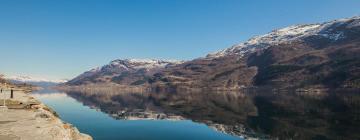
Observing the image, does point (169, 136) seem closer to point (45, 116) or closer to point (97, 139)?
point (97, 139)

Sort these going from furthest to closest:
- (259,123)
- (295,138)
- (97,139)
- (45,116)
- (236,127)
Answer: (259,123)
(236,127)
(295,138)
(97,139)
(45,116)

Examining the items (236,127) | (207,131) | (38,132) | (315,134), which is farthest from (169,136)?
(38,132)

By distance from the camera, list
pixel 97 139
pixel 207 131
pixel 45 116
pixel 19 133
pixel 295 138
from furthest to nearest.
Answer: pixel 207 131
pixel 295 138
pixel 97 139
pixel 45 116
pixel 19 133

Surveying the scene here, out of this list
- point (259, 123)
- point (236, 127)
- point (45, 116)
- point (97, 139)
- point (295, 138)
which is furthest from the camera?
point (259, 123)

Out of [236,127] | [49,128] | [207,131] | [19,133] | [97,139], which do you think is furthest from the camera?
[236,127]

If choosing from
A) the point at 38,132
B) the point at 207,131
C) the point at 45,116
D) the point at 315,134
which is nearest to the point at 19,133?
the point at 38,132

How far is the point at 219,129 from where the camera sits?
2904 inches

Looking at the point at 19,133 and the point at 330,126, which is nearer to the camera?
the point at 19,133

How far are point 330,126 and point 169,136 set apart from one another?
110 ft

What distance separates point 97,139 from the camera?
56906 mm

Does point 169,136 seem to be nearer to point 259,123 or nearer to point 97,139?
point 97,139

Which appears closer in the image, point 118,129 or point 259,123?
point 118,129

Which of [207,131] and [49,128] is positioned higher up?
[49,128]

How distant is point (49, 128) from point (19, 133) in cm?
434
